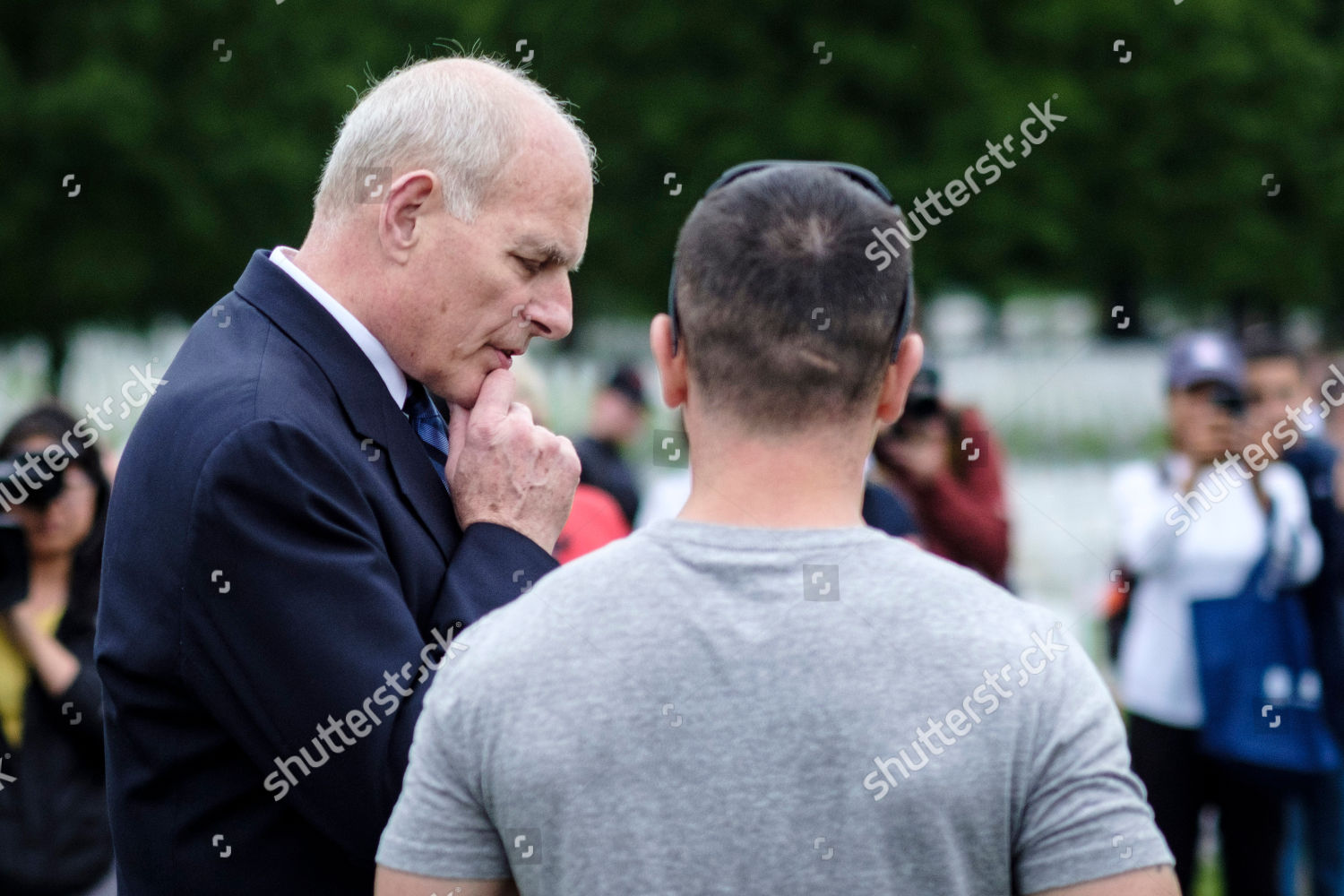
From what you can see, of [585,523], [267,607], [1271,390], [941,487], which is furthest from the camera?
[585,523]

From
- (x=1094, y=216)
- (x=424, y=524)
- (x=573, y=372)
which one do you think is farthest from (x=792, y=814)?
(x=1094, y=216)

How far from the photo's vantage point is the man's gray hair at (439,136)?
83.0 inches

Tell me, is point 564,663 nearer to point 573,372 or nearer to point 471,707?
point 471,707

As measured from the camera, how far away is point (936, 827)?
1302 millimetres

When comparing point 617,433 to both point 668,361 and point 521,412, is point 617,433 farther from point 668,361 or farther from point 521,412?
point 668,361

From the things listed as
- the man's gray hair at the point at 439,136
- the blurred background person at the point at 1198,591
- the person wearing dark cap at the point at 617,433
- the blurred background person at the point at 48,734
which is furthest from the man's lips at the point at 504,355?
the person wearing dark cap at the point at 617,433

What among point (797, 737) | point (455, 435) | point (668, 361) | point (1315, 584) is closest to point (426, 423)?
point (455, 435)

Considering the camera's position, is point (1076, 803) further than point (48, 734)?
No

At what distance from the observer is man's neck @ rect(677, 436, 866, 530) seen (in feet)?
4.59

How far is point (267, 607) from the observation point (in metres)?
1.71

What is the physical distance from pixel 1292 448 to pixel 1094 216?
38.6 feet

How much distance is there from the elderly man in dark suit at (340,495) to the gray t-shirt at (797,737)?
1.29 ft

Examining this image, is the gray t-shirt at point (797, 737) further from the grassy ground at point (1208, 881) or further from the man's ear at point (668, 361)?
the grassy ground at point (1208, 881)

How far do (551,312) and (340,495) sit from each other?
545 millimetres
